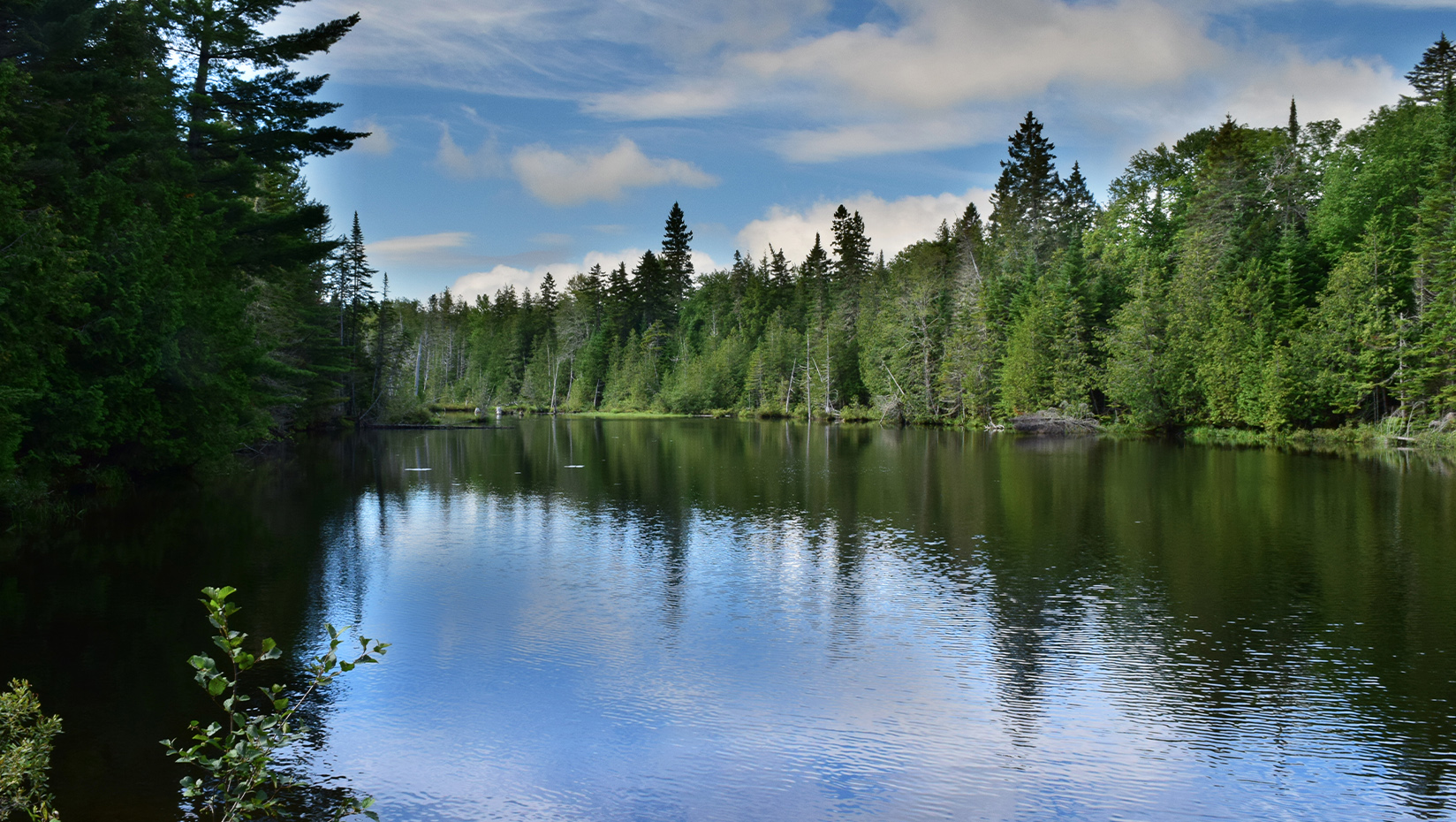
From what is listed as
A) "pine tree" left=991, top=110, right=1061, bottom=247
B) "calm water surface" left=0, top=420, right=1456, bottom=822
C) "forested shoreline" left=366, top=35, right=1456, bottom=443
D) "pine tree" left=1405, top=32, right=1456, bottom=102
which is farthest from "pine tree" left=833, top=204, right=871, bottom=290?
"calm water surface" left=0, top=420, right=1456, bottom=822

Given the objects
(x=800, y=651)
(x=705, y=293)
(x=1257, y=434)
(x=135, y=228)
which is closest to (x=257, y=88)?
(x=135, y=228)

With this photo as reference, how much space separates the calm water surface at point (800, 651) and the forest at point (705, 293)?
3.79m

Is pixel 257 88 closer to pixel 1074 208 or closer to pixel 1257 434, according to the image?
pixel 1257 434

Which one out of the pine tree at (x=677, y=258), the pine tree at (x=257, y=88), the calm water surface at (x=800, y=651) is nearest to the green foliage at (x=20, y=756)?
the calm water surface at (x=800, y=651)

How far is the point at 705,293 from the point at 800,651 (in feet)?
334

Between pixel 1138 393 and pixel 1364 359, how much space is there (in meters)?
12.5

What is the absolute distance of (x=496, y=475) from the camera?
30594 millimetres

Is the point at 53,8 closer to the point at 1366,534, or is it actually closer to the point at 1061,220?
the point at 1366,534

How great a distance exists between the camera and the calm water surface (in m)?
7.30

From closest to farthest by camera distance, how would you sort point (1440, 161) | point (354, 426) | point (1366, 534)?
point (1366, 534), point (1440, 161), point (354, 426)

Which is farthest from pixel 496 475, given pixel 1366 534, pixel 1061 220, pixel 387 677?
pixel 1061 220

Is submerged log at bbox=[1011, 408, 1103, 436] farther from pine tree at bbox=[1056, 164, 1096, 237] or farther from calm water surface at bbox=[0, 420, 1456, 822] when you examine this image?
calm water surface at bbox=[0, 420, 1456, 822]

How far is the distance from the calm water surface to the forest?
379cm

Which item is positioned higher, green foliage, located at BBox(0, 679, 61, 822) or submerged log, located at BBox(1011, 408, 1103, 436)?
submerged log, located at BBox(1011, 408, 1103, 436)
